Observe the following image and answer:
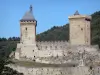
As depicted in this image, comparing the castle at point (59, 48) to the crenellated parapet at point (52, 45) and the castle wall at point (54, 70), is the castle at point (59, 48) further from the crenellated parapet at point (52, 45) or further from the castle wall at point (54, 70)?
the castle wall at point (54, 70)

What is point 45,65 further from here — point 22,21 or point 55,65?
point 22,21

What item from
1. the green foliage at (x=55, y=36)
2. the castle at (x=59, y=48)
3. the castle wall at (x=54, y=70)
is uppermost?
the green foliage at (x=55, y=36)

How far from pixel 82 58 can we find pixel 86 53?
1.72 m

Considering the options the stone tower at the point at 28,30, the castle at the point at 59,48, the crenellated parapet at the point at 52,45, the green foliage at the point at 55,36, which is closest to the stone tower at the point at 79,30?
the castle at the point at 59,48

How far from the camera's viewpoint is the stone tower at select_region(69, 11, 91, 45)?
55.8 m

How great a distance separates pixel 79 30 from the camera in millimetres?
55969

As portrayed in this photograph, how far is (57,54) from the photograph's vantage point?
55.2 meters

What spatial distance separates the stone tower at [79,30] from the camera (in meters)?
55.8

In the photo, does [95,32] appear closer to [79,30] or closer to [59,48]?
[79,30]

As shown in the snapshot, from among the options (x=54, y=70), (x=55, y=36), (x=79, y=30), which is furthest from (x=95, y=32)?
(x=54, y=70)

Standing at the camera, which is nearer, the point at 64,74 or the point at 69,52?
the point at 64,74

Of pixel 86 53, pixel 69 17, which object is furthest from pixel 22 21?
pixel 86 53

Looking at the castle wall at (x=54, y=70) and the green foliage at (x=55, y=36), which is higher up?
the green foliage at (x=55, y=36)

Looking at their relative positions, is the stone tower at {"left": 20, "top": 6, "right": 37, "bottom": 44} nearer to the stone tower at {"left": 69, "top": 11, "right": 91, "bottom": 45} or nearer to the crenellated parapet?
the crenellated parapet
